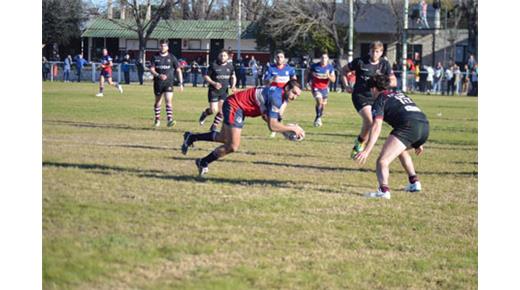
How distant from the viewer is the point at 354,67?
40.9ft

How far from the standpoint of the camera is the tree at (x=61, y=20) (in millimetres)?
5508

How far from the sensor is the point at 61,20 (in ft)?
18.5

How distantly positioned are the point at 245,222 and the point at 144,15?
2220 millimetres

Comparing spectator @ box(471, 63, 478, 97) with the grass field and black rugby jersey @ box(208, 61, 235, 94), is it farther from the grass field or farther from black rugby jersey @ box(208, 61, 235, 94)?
the grass field

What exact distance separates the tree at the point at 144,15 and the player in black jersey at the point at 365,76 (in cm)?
345

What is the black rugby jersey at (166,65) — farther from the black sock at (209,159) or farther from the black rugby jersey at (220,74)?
the black sock at (209,159)

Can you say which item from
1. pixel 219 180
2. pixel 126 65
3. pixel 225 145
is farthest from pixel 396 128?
pixel 126 65

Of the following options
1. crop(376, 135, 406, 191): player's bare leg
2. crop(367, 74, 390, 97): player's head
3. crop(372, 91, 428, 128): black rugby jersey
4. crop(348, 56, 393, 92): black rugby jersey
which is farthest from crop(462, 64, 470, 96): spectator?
crop(367, 74, 390, 97): player's head

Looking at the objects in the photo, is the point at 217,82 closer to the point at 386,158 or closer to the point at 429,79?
the point at 386,158

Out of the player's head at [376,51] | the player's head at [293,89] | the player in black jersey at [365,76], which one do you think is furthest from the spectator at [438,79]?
the player's head at [293,89]
